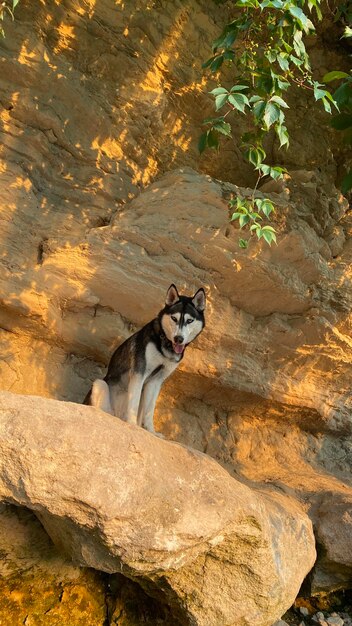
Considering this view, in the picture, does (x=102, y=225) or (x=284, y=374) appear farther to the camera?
(x=284, y=374)

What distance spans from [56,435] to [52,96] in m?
4.65

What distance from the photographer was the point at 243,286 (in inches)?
262

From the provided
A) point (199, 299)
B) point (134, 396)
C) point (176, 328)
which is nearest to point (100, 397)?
point (134, 396)

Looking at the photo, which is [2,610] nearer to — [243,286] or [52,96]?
[243,286]

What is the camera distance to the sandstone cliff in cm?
589

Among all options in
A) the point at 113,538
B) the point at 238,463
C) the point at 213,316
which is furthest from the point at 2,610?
the point at 213,316

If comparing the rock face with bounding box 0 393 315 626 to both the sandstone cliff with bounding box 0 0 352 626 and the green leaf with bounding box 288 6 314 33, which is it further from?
the green leaf with bounding box 288 6 314 33

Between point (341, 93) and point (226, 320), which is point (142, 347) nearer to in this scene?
point (226, 320)

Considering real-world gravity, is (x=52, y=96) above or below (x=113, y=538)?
above

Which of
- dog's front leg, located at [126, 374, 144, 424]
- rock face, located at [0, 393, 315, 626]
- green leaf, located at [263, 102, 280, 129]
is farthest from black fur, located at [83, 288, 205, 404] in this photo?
green leaf, located at [263, 102, 280, 129]

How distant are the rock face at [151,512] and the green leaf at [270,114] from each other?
113 inches

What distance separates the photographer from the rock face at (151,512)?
3428 millimetres

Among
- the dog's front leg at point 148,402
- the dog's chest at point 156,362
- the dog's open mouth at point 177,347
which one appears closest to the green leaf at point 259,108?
the dog's open mouth at point 177,347

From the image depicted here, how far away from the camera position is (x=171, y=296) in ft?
18.9
